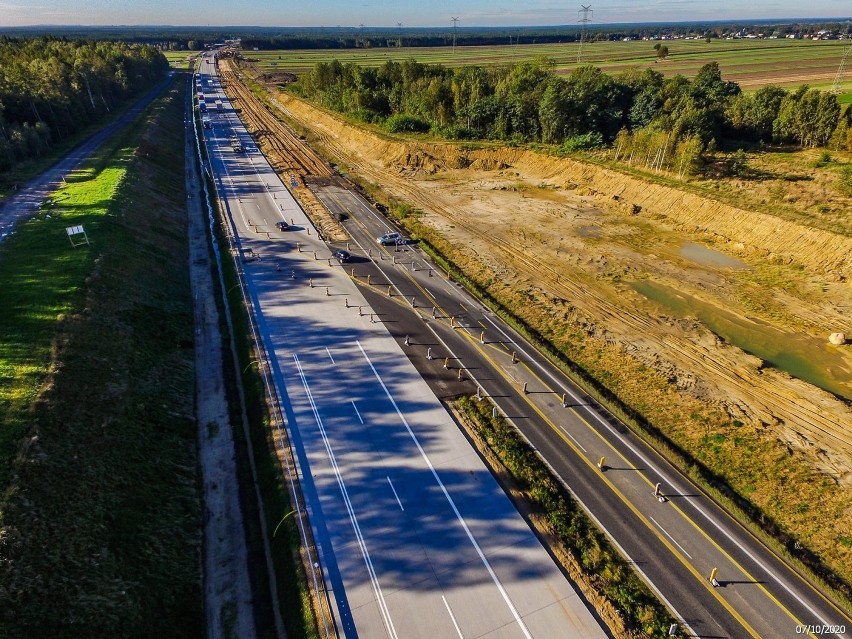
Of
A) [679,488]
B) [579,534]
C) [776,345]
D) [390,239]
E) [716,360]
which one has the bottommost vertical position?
[579,534]

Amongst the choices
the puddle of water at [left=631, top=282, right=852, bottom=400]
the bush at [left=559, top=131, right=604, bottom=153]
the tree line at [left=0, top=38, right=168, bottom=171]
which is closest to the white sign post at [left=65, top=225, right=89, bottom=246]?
the tree line at [left=0, top=38, right=168, bottom=171]

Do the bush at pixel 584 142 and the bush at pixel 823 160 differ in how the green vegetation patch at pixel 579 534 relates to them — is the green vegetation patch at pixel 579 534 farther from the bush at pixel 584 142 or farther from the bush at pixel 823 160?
the bush at pixel 584 142

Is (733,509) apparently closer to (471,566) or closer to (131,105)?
(471,566)

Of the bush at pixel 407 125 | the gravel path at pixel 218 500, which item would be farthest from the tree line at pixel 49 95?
the bush at pixel 407 125

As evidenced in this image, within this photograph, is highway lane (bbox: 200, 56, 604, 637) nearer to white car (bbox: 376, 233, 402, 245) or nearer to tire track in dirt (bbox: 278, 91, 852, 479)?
white car (bbox: 376, 233, 402, 245)

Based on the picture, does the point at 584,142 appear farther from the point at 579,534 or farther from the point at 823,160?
the point at 579,534

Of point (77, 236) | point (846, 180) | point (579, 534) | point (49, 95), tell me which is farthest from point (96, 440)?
point (49, 95)
